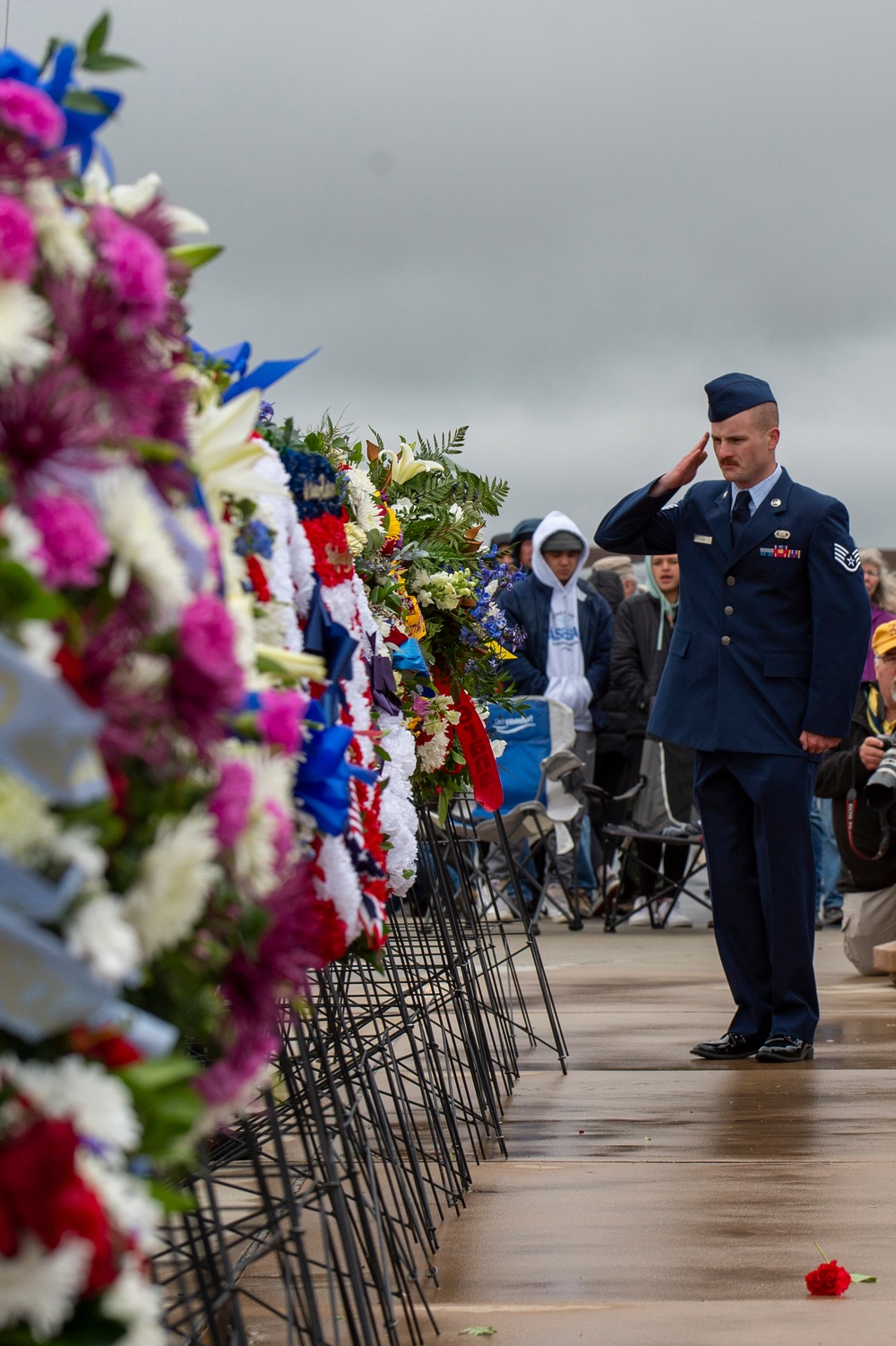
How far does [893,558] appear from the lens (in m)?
18.6

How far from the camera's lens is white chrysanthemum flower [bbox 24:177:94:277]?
4.05 feet

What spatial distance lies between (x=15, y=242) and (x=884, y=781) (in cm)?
628

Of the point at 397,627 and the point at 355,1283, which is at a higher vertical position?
the point at 397,627

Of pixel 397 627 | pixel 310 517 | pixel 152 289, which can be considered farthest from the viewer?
pixel 397 627

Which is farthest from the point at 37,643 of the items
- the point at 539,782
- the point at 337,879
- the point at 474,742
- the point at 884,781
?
the point at 539,782

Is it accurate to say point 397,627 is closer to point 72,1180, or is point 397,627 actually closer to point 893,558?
point 72,1180

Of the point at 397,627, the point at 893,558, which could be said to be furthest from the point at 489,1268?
the point at 893,558

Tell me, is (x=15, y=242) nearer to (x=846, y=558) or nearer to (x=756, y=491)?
(x=846, y=558)

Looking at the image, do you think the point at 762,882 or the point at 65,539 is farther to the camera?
the point at 762,882

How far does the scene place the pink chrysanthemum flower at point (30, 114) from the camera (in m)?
1.25

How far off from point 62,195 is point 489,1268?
249 cm

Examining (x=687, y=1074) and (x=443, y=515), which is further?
(x=687, y=1074)

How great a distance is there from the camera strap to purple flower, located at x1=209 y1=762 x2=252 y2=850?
6371mm

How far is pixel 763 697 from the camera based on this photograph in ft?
18.4
